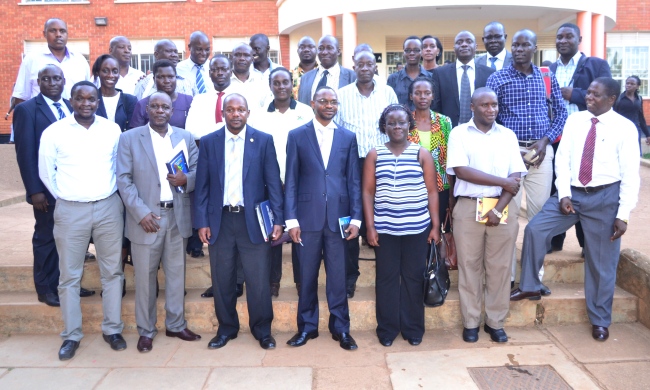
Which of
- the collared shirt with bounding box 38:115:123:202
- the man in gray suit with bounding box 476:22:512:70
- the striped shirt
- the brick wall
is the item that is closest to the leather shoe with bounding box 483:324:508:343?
the striped shirt

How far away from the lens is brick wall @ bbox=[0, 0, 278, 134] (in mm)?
17125

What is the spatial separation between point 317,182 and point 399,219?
2.22ft

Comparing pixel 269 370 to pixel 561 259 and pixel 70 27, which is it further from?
pixel 70 27

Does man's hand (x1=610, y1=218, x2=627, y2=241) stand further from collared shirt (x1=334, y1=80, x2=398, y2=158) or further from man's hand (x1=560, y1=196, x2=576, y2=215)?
collared shirt (x1=334, y1=80, x2=398, y2=158)

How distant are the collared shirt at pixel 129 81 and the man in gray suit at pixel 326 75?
1.97 meters

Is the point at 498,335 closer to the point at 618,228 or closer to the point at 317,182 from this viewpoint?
the point at 618,228

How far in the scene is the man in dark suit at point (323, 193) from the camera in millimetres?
4453

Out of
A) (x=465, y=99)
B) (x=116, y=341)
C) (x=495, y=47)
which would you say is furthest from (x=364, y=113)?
(x=116, y=341)

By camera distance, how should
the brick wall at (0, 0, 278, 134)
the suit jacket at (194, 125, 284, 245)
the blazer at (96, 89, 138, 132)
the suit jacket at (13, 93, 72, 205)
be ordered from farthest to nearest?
the brick wall at (0, 0, 278, 134)
the blazer at (96, 89, 138, 132)
the suit jacket at (13, 93, 72, 205)
the suit jacket at (194, 125, 284, 245)

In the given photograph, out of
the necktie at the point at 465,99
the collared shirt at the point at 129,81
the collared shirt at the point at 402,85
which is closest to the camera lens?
the necktie at the point at 465,99

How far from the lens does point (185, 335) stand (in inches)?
190

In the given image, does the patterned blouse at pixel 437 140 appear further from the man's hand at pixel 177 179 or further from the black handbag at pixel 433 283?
the man's hand at pixel 177 179

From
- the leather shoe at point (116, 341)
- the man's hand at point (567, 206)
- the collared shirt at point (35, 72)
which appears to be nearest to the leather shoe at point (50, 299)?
the leather shoe at point (116, 341)

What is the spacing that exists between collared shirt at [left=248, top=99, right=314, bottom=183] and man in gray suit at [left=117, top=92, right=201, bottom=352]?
0.60 meters
